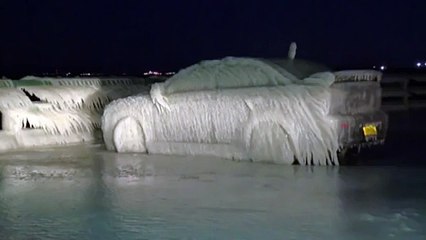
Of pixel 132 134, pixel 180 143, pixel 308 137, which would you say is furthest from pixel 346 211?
pixel 132 134

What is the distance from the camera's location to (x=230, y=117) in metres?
7.98

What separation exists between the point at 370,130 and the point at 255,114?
1362mm

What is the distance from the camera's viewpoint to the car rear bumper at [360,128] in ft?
24.1

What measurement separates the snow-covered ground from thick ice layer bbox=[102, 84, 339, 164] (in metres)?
0.22

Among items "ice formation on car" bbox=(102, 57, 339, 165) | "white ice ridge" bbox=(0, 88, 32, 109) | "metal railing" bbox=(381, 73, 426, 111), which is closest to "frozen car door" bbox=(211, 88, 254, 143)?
"ice formation on car" bbox=(102, 57, 339, 165)

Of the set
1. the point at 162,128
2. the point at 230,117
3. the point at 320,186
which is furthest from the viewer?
the point at 162,128

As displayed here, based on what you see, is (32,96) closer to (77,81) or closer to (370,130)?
(77,81)

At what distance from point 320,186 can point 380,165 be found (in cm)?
166

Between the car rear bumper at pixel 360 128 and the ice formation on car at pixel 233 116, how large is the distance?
0.44 ft

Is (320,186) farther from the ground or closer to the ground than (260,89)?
closer to the ground

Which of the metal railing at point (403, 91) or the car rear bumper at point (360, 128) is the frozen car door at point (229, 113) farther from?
the metal railing at point (403, 91)

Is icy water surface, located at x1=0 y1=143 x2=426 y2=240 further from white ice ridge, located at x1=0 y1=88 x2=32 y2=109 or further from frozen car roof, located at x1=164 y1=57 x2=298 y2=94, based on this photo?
white ice ridge, located at x1=0 y1=88 x2=32 y2=109

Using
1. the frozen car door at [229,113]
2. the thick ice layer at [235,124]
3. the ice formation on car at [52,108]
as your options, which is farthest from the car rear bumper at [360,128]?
the ice formation on car at [52,108]

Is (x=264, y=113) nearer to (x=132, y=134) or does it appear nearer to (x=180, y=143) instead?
(x=180, y=143)
